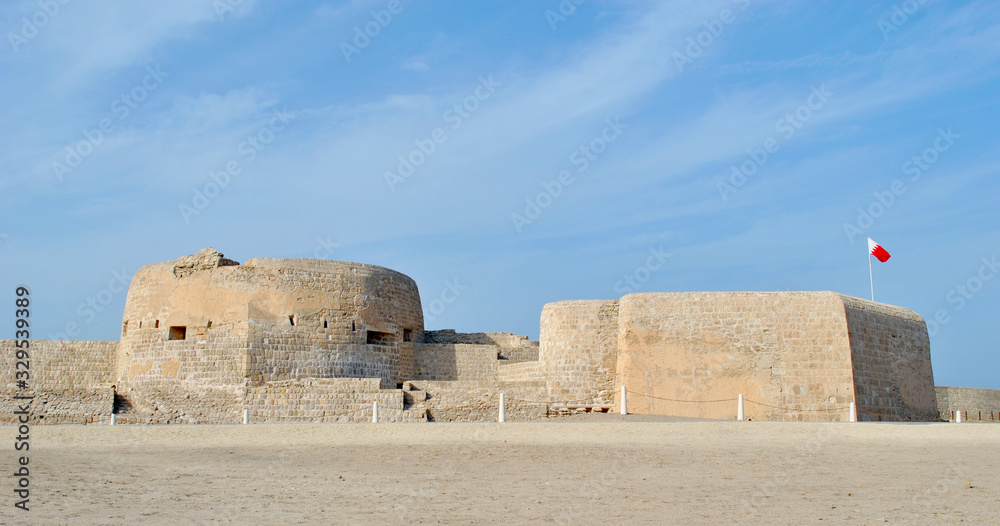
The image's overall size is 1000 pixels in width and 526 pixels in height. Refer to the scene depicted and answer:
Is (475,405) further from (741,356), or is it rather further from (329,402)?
(741,356)

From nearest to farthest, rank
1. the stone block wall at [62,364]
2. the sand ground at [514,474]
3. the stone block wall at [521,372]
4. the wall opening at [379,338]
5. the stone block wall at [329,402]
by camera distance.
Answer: the sand ground at [514,474] → the stone block wall at [329,402] → the stone block wall at [521,372] → the wall opening at [379,338] → the stone block wall at [62,364]

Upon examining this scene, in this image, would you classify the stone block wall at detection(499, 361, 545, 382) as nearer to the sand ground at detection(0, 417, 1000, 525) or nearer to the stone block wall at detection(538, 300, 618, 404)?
the stone block wall at detection(538, 300, 618, 404)

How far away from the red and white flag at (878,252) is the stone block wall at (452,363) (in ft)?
29.1

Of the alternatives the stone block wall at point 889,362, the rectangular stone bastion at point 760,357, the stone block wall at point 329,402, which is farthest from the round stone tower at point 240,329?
the stone block wall at point 889,362

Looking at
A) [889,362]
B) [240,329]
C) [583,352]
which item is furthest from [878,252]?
[240,329]

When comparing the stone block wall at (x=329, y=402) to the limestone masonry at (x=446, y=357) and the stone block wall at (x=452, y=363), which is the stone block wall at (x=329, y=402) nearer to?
the limestone masonry at (x=446, y=357)

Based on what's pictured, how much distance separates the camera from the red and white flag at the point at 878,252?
2086 cm

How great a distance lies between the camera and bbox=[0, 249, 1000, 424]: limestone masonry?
17969 mm

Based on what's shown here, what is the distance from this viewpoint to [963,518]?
7715 millimetres

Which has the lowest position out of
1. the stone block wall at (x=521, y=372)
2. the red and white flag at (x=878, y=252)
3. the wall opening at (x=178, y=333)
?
the stone block wall at (x=521, y=372)

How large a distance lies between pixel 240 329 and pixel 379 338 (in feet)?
10.4

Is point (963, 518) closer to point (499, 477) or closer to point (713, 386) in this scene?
point (499, 477)

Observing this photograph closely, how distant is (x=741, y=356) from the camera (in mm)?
18094

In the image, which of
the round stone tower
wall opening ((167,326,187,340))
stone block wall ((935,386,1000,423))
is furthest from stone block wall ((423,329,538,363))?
stone block wall ((935,386,1000,423))
